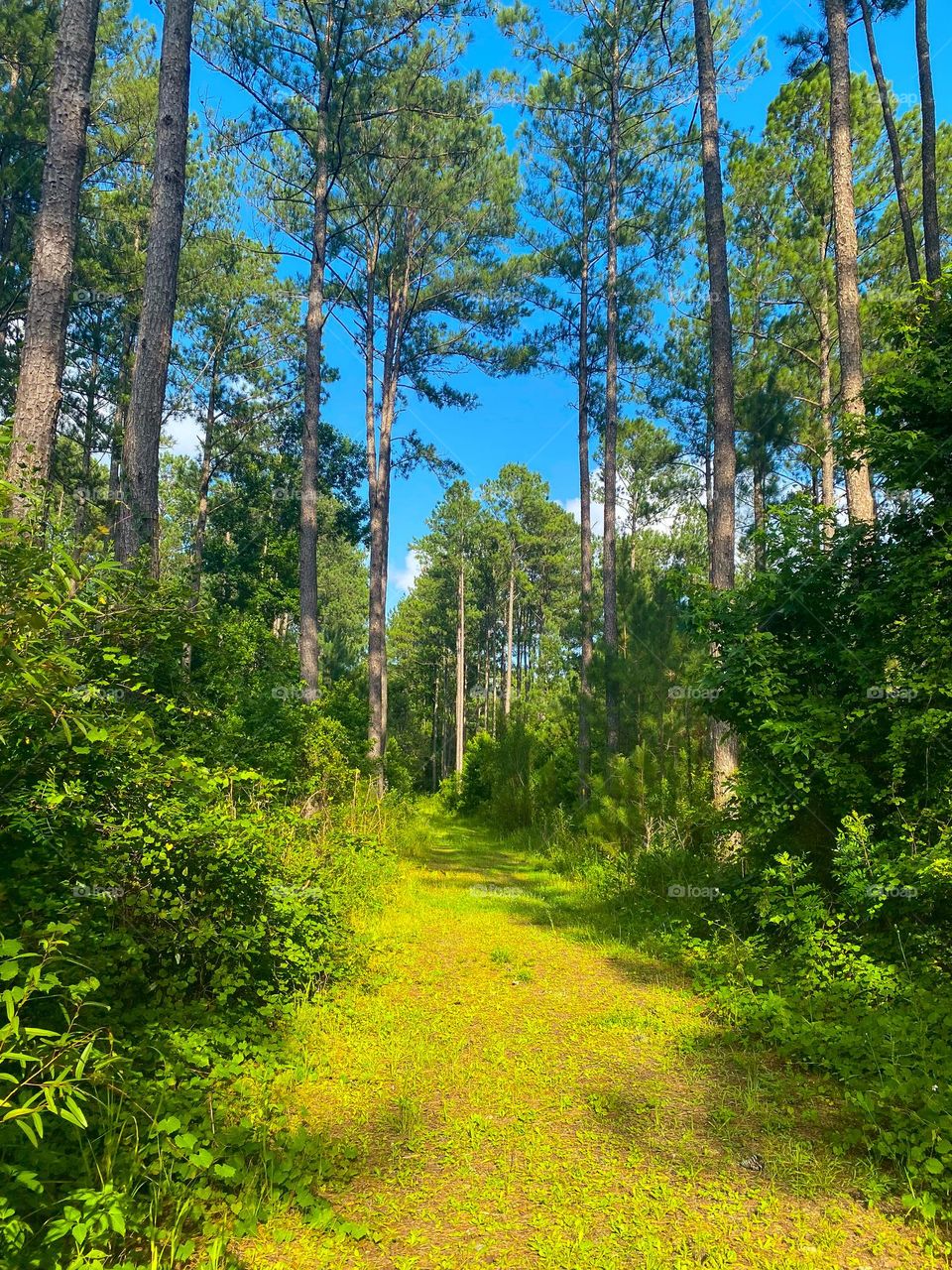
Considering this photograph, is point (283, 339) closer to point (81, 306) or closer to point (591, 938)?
point (81, 306)

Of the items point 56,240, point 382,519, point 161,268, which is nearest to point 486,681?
point 382,519

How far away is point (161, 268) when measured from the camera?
6.24 meters

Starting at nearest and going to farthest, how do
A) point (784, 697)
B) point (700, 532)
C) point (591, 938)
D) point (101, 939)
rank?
point (101, 939) → point (784, 697) → point (591, 938) → point (700, 532)

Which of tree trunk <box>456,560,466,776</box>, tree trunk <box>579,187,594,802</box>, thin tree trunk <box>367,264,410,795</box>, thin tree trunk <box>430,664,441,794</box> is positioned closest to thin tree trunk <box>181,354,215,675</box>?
thin tree trunk <box>367,264,410,795</box>

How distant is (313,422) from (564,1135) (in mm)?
10490

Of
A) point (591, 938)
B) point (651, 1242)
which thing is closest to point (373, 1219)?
point (651, 1242)

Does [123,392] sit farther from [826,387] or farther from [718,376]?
[826,387]

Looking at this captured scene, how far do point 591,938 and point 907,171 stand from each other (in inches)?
570

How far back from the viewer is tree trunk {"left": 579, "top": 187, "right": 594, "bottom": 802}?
13125mm

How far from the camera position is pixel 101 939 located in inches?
124

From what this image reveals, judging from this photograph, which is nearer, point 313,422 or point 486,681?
point 313,422

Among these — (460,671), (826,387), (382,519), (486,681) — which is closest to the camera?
(826,387)

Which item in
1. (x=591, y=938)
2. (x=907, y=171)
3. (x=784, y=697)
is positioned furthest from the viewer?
(x=907, y=171)

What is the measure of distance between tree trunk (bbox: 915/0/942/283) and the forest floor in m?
9.46
